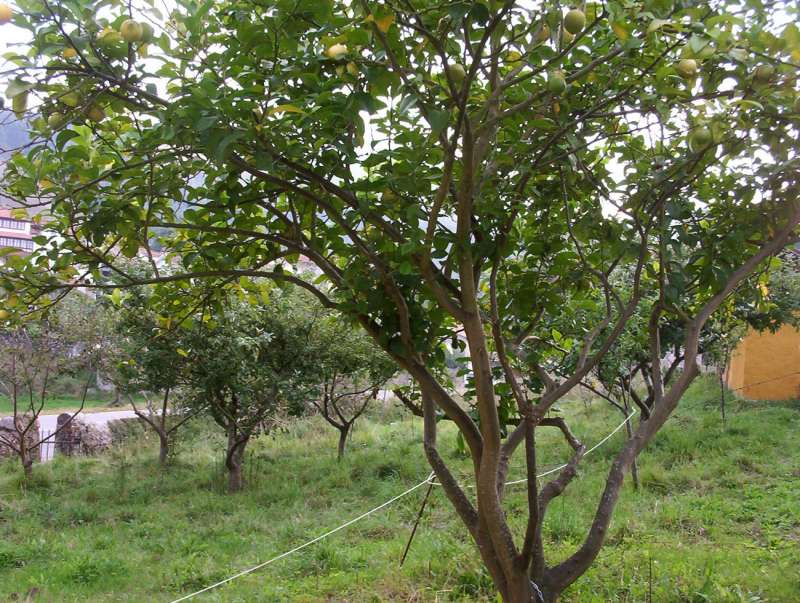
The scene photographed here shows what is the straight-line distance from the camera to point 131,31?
1.54m

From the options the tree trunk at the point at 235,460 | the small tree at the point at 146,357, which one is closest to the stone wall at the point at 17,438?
the small tree at the point at 146,357

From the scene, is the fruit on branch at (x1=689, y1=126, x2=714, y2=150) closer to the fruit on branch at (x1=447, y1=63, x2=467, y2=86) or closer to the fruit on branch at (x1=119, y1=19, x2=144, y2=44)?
the fruit on branch at (x1=447, y1=63, x2=467, y2=86)

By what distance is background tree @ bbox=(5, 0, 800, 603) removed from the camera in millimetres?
1561

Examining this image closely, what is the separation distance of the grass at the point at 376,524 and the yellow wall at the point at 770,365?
2.84ft

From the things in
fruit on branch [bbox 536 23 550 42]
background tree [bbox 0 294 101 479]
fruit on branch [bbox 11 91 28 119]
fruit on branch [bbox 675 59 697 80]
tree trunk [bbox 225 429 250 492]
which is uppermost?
background tree [bbox 0 294 101 479]

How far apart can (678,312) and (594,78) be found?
822mm

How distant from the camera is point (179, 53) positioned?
1957 millimetres

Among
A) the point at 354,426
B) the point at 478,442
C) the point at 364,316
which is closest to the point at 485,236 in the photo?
the point at 364,316

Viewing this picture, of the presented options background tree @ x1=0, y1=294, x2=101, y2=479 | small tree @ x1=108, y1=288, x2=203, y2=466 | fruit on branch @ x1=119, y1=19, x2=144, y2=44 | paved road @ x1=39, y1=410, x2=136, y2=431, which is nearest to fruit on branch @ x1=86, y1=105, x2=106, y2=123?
fruit on branch @ x1=119, y1=19, x2=144, y2=44

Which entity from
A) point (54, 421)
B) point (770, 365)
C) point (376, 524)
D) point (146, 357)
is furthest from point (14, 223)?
point (54, 421)

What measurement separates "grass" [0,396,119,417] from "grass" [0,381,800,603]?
26.1 ft

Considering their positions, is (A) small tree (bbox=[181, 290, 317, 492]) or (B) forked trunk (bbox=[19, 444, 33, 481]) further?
(B) forked trunk (bbox=[19, 444, 33, 481])

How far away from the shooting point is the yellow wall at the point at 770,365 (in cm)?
Result: 1028

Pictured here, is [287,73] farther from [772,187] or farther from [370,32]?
[772,187]
